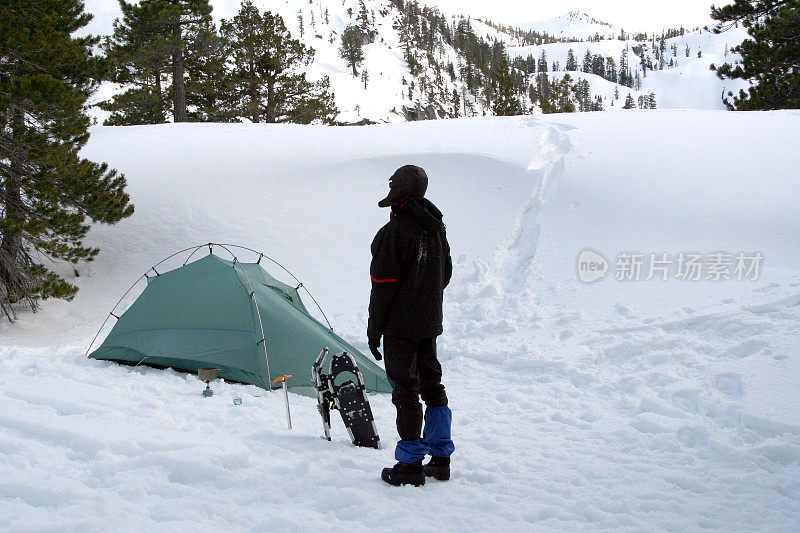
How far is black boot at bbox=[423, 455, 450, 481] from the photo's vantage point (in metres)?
3.72

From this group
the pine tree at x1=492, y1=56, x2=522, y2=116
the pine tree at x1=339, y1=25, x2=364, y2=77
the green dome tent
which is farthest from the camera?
the pine tree at x1=339, y1=25, x2=364, y2=77

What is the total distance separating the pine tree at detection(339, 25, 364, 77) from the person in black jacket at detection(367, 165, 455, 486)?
422ft

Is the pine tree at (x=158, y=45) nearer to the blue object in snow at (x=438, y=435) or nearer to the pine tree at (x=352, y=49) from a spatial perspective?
the blue object in snow at (x=438, y=435)

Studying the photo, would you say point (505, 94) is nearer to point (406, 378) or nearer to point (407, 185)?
point (407, 185)

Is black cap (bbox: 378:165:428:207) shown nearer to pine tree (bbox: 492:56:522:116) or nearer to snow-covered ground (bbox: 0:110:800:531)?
snow-covered ground (bbox: 0:110:800:531)

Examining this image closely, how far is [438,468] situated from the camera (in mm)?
3742

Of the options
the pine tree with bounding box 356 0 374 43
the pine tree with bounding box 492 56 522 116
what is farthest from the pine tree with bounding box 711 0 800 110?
the pine tree with bounding box 356 0 374 43

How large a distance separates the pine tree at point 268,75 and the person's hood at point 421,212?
20.9 m

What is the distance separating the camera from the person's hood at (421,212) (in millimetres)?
3615

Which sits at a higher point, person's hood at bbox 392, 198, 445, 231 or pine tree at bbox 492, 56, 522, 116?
pine tree at bbox 492, 56, 522, 116

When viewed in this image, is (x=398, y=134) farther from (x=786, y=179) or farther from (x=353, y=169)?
(x=786, y=179)

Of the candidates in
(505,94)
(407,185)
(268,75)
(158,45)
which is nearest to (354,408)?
(407,185)

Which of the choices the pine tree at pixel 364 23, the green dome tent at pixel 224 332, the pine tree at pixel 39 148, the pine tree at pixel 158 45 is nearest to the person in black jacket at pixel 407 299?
the green dome tent at pixel 224 332

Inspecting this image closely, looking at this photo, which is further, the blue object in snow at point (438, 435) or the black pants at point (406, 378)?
the blue object in snow at point (438, 435)
